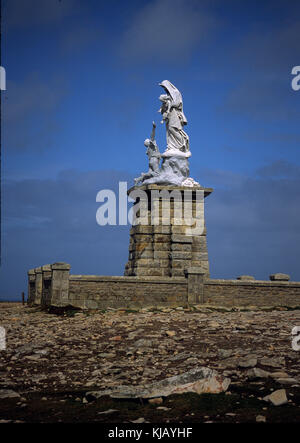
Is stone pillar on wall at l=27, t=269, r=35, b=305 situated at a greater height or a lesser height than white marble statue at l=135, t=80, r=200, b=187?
lesser

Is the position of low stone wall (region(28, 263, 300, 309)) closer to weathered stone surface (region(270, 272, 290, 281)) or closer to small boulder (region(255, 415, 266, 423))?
weathered stone surface (region(270, 272, 290, 281))

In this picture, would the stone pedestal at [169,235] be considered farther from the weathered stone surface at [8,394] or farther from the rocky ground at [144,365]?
the weathered stone surface at [8,394]

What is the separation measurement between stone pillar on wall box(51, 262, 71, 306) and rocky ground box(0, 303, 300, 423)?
1.54 meters

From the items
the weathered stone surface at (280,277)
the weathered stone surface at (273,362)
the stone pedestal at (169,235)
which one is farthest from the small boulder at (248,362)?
the weathered stone surface at (280,277)

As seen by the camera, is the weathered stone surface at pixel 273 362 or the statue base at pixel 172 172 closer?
the weathered stone surface at pixel 273 362

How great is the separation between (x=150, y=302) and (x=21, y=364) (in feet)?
25.8

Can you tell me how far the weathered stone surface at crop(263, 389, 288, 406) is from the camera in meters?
5.94

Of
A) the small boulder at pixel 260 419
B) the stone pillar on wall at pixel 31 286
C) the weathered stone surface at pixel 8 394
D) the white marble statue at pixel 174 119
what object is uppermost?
the white marble statue at pixel 174 119

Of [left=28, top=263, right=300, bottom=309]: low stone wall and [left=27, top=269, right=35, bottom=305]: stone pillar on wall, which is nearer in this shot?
[left=28, top=263, right=300, bottom=309]: low stone wall

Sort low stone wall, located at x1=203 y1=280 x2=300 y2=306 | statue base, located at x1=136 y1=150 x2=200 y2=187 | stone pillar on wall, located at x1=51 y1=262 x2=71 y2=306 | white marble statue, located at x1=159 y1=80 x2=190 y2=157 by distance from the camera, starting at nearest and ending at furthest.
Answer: stone pillar on wall, located at x1=51 y1=262 x2=71 y2=306 → low stone wall, located at x1=203 y1=280 x2=300 y2=306 → statue base, located at x1=136 y1=150 x2=200 y2=187 → white marble statue, located at x1=159 y1=80 x2=190 y2=157

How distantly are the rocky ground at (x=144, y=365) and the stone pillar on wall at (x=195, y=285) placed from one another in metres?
2.47

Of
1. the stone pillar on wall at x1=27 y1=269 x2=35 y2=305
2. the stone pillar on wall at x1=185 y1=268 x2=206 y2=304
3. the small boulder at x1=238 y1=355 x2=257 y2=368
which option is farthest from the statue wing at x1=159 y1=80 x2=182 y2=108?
the small boulder at x1=238 y1=355 x2=257 y2=368

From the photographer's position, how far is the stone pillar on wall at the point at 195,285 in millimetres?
16812

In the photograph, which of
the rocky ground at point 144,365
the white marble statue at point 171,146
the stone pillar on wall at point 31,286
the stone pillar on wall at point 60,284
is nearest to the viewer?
the rocky ground at point 144,365
